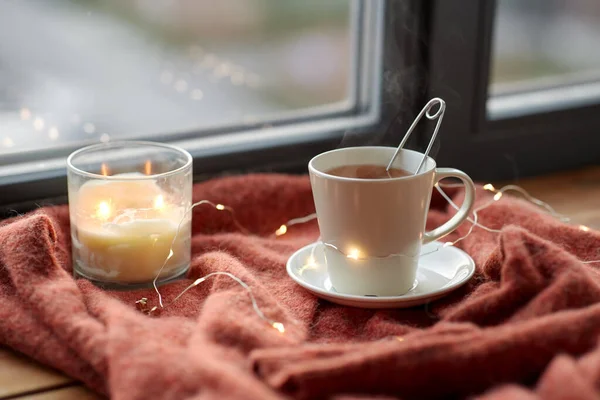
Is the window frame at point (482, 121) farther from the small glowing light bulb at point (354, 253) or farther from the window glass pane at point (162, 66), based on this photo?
the small glowing light bulb at point (354, 253)

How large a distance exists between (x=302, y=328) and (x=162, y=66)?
0.51 m

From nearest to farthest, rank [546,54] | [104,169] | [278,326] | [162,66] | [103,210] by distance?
[278,326] < [103,210] < [104,169] < [162,66] < [546,54]

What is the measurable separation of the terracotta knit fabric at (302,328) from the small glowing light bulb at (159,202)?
0.07m

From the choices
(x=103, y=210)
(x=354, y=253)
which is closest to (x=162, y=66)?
(x=103, y=210)

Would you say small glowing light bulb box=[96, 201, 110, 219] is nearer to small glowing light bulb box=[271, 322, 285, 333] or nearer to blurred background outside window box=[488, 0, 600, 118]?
small glowing light bulb box=[271, 322, 285, 333]

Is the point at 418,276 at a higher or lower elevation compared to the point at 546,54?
lower

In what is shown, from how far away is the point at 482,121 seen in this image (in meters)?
1.08

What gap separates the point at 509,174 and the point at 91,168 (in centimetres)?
58

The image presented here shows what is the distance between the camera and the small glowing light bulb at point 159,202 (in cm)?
78

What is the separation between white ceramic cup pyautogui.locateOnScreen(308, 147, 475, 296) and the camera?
686 mm

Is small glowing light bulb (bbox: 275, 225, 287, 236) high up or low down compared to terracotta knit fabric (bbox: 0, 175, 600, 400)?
down

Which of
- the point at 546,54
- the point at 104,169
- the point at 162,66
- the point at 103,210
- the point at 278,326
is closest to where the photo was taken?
the point at 278,326

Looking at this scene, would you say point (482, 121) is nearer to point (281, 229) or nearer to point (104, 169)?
point (281, 229)

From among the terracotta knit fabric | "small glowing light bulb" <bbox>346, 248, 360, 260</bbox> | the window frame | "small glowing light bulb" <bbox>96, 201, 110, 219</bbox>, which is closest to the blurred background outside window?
the window frame
